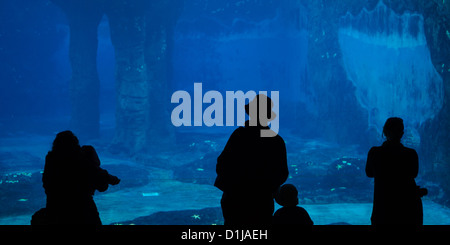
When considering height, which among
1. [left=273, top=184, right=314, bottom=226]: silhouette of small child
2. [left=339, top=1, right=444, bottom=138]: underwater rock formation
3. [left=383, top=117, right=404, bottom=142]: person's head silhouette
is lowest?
[left=273, top=184, right=314, bottom=226]: silhouette of small child

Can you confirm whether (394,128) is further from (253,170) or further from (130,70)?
(130,70)

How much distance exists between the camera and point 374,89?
14.4 m

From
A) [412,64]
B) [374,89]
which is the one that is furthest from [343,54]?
Answer: [412,64]

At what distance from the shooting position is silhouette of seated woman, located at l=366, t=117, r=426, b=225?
3.70m

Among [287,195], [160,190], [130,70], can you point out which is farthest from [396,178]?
[130,70]

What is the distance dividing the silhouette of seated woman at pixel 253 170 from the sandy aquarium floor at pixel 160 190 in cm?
427

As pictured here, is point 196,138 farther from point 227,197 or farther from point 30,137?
point 227,197

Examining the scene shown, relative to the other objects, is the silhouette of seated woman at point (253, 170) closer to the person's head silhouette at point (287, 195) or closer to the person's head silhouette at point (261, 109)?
the person's head silhouette at point (261, 109)

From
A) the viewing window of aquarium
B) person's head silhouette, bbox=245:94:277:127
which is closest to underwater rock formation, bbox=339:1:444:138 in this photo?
the viewing window of aquarium

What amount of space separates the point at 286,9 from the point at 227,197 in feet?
70.1

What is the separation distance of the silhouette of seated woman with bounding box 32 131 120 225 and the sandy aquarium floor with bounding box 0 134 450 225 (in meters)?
3.97

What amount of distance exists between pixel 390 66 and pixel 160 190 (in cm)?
802

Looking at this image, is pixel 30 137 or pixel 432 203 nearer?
pixel 432 203

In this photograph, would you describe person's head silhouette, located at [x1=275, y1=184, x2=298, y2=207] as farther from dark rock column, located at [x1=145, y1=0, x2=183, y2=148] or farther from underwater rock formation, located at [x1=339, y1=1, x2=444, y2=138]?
dark rock column, located at [x1=145, y1=0, x2=183, y2=148]
